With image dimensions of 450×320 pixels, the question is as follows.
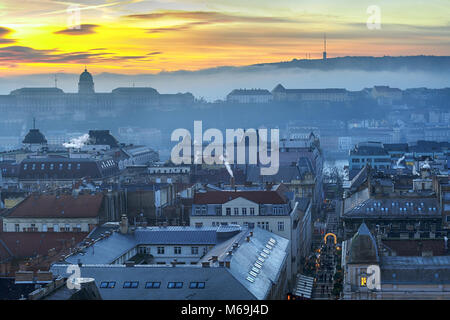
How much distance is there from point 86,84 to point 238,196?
112 meters

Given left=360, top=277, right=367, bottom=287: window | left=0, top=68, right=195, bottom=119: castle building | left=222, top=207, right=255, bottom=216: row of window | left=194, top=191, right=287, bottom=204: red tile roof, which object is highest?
left=0, top=68, right=195, bottom=119: castle building

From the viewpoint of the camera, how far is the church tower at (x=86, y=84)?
132500 mm

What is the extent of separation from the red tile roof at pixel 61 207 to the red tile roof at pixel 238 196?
3461mm

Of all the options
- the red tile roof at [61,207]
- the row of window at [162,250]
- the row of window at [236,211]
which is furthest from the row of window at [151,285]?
the red tile roof at [61,207]

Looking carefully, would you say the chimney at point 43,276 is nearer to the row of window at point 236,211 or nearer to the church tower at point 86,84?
the row of window at point 236,211

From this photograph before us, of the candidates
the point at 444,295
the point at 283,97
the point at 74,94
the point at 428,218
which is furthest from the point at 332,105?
the point at 444,295

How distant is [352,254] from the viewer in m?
21.0

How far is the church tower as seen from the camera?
132500mm

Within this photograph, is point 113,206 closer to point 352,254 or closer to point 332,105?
point 352,254

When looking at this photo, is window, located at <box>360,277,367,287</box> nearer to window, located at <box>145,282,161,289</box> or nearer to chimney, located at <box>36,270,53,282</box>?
window, located at <box>145,282,161,289</box>

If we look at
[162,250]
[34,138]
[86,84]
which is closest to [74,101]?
[86,84]

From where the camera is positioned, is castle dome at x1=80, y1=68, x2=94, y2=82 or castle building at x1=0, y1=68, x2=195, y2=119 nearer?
castle dome at x1=80, y1=68, x2=94, y2=82

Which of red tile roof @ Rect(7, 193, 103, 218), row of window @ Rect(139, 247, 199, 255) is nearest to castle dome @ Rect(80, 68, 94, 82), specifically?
red tile roof @ Rect(7, 193, 103, 218)

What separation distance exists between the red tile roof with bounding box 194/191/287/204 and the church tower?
103002 mm
